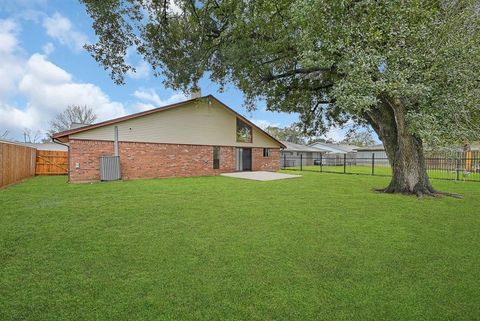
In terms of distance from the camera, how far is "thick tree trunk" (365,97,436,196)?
28.3 ft

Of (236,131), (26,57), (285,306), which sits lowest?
(285,306)

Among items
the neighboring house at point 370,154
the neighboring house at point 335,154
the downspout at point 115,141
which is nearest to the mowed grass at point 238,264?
the downspout at point 115,141

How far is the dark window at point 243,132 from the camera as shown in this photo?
18.8 m

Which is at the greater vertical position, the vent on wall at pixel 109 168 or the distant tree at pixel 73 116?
the distant tree at pixel 73 116

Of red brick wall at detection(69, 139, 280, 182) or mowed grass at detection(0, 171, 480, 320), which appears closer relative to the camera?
mowed grass at detection(0, 171, 480, 320)

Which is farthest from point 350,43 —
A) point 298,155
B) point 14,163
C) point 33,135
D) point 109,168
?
point 33,135

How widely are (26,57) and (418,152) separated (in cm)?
1881

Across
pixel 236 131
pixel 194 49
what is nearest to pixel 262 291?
pixel 194 49

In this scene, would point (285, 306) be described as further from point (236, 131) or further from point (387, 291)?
point (236, 131)

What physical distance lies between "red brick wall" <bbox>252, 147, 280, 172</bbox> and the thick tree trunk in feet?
35.3

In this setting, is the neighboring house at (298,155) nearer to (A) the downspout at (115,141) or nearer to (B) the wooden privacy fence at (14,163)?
(A) the downspout at (115,141)

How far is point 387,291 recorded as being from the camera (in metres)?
2.57

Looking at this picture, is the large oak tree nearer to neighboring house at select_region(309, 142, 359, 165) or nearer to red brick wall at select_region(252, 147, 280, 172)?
red brick wall at select_region(252, 147, 280, 172)

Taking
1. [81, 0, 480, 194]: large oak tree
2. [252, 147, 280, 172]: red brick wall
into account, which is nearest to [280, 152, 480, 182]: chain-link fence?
[81, 0, 480, 194]: large oak tree
